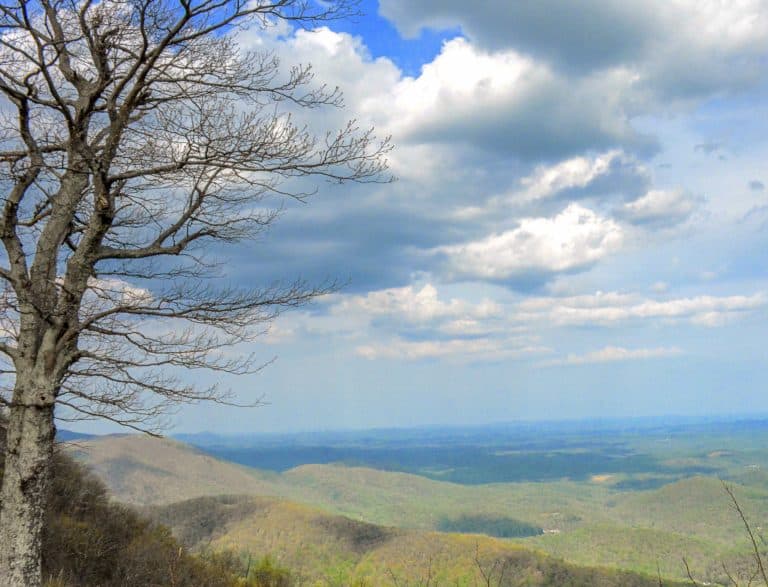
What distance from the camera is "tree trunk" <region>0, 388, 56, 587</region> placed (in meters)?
5.84

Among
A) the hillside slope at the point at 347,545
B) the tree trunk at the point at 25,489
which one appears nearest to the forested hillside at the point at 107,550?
the tree trunk at the point at 25,489

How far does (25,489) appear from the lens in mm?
5984

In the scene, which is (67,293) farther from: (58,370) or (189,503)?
(189,503)

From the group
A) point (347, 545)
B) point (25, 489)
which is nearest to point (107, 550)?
point (25, 489)

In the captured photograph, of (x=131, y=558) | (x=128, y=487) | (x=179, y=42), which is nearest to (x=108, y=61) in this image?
(x=179, y=42)

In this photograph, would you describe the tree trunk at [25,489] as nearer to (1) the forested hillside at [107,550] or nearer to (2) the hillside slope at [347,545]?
(1) the forested hillside at [107,550]

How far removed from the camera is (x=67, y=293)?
6.44 meters

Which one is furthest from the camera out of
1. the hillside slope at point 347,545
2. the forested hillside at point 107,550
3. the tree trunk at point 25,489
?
the hillside slope at point 347,545

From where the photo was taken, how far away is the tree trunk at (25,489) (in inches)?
230

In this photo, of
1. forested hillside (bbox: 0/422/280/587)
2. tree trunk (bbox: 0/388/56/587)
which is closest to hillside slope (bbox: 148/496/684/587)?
forested hillside (bbox: 0/422/280/587)

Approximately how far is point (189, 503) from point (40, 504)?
3974 inches

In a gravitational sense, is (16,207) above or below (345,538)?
above

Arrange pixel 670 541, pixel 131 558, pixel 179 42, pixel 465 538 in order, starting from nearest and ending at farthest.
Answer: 1. pixel 179 42
2. pixel 131 558
3. pixel 465 538
4. pixel 670 541

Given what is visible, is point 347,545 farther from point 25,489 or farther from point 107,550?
point 25,489
